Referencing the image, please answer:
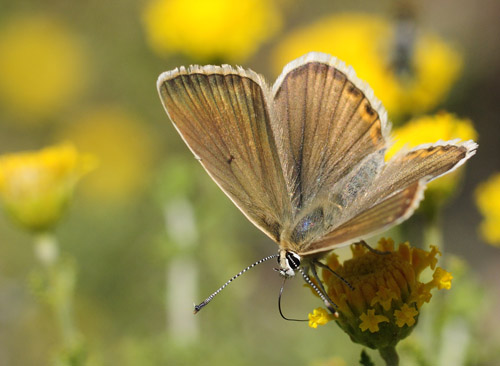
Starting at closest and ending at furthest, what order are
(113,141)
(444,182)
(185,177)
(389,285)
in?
(389,285) < (444,182) < (185,177) < (113,141)

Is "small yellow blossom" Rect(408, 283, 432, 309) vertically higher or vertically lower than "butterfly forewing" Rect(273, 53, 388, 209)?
lower

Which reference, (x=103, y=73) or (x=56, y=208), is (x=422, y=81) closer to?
(x=56, y=208)

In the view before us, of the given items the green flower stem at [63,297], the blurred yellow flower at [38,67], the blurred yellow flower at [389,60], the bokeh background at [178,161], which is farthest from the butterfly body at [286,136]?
the blurred yellow flower at [38,67]

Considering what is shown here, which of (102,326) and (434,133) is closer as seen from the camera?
(434,133)

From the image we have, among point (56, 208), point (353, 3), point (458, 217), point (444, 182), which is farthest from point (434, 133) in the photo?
point (353, 3)

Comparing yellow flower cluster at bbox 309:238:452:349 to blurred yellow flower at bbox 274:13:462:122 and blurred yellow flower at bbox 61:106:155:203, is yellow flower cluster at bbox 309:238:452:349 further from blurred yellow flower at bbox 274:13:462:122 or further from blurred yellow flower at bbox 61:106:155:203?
blurred yellow flower at bbox 61:106:155:203

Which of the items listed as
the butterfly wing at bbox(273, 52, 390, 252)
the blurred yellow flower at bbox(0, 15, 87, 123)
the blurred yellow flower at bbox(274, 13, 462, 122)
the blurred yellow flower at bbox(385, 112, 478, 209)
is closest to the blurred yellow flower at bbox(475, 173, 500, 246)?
the blurred yellow flower at bbox(385, 112, 478, 209)

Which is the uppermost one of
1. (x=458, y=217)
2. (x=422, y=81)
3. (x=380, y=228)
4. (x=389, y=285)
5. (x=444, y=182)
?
(x=380, y=228)
